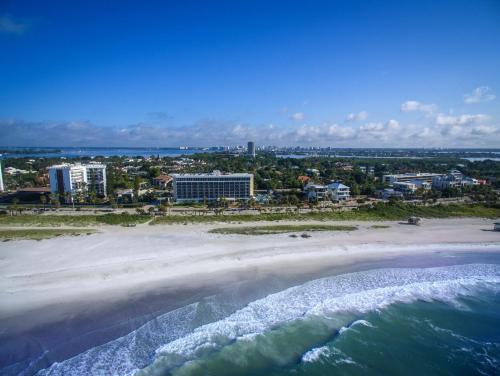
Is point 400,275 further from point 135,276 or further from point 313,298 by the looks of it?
point 135,276

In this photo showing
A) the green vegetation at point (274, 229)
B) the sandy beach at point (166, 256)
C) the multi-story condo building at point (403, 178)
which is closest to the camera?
the sandy beach at point (166, 256)

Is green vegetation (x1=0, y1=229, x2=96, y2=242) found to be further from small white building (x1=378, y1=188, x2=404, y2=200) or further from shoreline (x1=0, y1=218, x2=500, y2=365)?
small white building (x1=378, y1=188, x2=404, y2=200)

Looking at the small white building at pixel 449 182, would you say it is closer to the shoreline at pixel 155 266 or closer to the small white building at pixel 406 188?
the small white building at pixel 406 188

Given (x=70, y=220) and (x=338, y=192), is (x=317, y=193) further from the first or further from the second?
(x=70, y=220)

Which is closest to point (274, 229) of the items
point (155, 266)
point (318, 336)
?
point (155, 266)

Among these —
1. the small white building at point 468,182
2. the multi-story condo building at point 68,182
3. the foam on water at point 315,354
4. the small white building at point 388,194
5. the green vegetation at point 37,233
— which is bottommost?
the foam on water at point 315,354

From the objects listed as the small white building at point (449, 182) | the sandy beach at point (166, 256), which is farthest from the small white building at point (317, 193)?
the small white building at point (449, 182)
